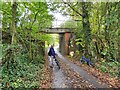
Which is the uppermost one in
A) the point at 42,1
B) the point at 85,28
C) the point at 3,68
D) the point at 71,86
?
the point at 42,1

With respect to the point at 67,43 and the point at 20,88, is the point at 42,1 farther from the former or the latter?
the point at 67,43

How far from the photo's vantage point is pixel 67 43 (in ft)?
83.0

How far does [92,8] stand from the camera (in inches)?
566

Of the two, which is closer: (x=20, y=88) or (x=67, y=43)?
(x=20, y=88)

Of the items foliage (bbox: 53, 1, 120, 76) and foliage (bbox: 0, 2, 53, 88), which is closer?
foliage (bbox: 0, 2, 53, 88)

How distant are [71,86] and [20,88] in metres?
2.08

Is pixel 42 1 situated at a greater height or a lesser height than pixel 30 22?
greater

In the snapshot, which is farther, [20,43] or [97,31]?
[97,31]

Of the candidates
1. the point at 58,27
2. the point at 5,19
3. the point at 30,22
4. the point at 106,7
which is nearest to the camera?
the point at 5,19

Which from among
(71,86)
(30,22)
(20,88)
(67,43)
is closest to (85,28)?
(30,22)

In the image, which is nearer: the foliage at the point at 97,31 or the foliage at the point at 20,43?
the foliage at the point at 20,43

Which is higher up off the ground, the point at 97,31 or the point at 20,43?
the point at 97,31

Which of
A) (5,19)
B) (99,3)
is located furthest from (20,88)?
(99,3)

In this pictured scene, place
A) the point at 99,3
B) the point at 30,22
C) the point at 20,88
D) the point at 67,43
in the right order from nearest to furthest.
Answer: the point at 20,88 → the point at 30,22 → the point at 99,3 → the point at 67,43
